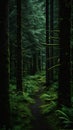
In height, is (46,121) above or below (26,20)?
below

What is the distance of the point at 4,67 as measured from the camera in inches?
385

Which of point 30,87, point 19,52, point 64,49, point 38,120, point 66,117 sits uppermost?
point 64,49

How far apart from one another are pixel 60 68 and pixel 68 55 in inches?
31.0

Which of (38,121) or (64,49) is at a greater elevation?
(64,49)

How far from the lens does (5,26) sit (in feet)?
31.6

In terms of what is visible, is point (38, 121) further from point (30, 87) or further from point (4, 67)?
point (30, 87)

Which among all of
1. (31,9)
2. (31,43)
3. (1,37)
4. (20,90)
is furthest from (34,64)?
(1,37)

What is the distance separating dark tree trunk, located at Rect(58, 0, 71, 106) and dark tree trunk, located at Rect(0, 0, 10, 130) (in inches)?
148

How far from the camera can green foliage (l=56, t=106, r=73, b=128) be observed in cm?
1059

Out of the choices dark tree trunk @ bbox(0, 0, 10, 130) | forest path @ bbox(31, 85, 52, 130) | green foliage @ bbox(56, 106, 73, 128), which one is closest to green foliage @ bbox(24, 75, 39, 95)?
forest path @ bbox(31, 85, 52, 130)

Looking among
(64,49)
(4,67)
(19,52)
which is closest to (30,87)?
(19,52)

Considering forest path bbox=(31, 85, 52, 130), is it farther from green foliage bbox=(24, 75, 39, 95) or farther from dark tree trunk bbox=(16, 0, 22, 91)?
green foliage bbox=(24, 75, 39, 95)

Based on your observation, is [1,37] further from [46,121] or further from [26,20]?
[26,20]

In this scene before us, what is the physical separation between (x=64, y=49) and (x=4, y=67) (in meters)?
3.98
